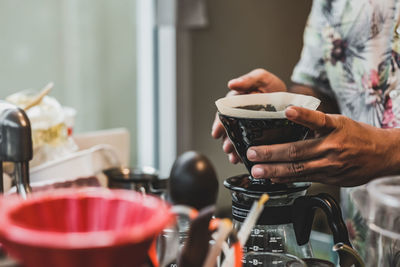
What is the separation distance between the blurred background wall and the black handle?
186cm

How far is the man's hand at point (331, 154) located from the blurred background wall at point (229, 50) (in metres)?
1.70

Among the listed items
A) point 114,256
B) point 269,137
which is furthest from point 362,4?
point 114,256

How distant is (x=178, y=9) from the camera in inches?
92.4

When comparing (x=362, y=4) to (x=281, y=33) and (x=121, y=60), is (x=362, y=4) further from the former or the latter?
(x=281, y=33)

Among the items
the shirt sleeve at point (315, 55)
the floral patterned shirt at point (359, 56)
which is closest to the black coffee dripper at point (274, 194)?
the floral patterned shirt at point (359, 56)

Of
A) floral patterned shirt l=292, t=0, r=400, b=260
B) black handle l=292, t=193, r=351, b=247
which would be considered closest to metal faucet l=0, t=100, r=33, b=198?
black handle l=292, t=193, r=351, b=247

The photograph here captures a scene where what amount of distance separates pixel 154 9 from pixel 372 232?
1.91 meters

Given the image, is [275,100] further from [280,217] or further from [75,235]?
[75,235]

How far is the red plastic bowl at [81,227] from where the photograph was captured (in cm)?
35

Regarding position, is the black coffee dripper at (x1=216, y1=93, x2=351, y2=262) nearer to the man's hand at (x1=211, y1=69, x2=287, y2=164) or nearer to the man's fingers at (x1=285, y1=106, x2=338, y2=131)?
the man's fingers at (x1=285, y1=106, x2=338, y2=131)

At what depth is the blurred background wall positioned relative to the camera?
8.21ft

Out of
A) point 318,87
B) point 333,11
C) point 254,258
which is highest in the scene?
point 333,11

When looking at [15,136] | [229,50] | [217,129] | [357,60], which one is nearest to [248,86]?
[217,129]

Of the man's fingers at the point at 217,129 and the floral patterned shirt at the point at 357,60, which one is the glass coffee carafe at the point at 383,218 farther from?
the floral patterned shirt at the point at 357,60
